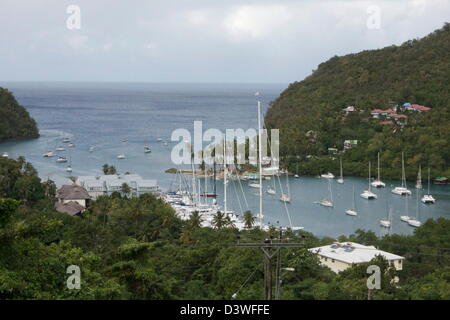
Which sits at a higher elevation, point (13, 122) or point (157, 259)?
point (13, 122)

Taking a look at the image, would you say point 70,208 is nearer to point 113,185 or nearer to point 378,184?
point 113,185

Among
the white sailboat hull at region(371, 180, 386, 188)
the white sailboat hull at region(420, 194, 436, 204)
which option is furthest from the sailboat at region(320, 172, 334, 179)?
the white sailboat hull at region(420, 194, 436, 204)

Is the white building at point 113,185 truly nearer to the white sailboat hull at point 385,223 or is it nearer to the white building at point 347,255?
the white sailboat hull at point 385,223

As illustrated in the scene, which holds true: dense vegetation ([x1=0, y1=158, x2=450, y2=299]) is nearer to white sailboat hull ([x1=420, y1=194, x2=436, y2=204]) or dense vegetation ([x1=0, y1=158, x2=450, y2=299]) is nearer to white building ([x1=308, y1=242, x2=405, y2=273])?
white building ([x1=308, y1=242, x2=405, y2=273])

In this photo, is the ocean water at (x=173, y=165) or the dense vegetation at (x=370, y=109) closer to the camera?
the ocean water at (x=173, y=165)

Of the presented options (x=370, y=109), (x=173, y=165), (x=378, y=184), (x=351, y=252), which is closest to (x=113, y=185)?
(x=173, y=165)

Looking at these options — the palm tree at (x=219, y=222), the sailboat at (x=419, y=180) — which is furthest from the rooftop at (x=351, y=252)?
the sailboat at (x=419, y=180)

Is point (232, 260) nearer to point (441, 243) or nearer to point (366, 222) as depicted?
point (441, 243)
